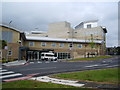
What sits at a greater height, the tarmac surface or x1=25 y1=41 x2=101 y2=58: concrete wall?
x1=25 y1=41 x2=101 y2=58: concrete wall

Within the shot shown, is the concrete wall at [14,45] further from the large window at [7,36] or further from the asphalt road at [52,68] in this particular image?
the asphalt road at [52,68]

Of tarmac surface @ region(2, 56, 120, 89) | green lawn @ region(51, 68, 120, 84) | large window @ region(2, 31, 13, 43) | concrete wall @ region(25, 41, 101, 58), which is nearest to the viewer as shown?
tarmac surface @ region(2, 56, 120, 89)

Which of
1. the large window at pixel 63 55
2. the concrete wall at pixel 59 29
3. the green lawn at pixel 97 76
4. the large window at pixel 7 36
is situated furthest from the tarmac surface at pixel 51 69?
the concrete wall at pixel 59 29

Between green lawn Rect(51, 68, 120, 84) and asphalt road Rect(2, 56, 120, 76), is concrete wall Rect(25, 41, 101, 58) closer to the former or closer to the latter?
asphalt road Rect(2, 56, 120, 76)

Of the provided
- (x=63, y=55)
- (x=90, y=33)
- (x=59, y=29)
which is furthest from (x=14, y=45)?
(x=90, y=33)

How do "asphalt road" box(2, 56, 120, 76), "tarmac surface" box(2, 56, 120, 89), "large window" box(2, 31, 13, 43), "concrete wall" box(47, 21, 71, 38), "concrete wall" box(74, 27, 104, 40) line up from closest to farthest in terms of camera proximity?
"tarmac surface" box(2, 56, 120, 89), "asphalt road" box(2, 56, 120, 76), "large window" box(2, 31, 13, 43), "concrete wall" box(74, 27, 104, 40), "concrete wall" box(47, 21, 71, 38)

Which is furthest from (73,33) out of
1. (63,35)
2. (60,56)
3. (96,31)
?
(60,56)

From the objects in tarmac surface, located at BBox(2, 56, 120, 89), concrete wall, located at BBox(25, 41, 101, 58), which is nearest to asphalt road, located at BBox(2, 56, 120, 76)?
tarmac surface, located at BBox(2, 56, 120, 89)

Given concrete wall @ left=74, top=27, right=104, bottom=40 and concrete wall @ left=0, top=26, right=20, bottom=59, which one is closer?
concrete wall @ left=0, top=26, right=20, bottom=59

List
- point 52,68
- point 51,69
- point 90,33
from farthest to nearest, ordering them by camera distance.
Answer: point 90,33 < point 52,68 < point 51,69

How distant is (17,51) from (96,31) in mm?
41304

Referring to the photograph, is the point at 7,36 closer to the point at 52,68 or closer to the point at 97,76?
the point at 52,68

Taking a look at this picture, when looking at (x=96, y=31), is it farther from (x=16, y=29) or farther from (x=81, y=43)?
(x=16, y=29)

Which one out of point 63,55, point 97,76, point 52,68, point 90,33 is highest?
point 90,33
